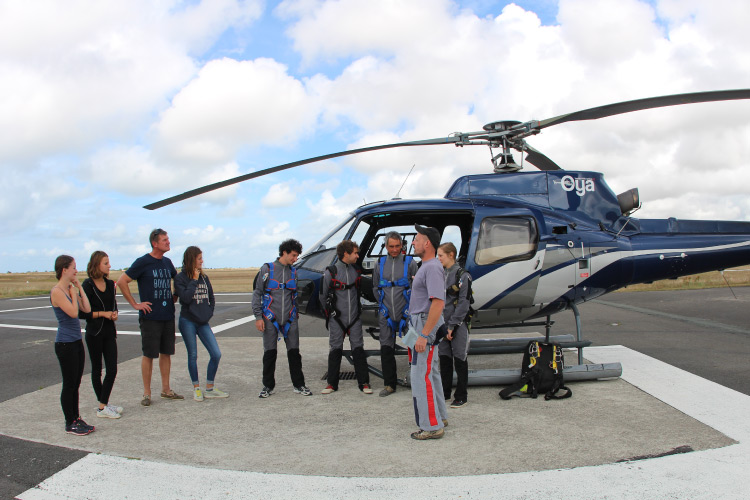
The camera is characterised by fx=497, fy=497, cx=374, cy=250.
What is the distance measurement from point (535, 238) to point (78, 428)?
5495 millimetres

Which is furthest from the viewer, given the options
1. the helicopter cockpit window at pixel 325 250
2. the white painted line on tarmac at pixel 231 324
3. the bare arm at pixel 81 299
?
the white painted line on tarmac at pixel 231 324

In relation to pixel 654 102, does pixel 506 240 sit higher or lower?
lower

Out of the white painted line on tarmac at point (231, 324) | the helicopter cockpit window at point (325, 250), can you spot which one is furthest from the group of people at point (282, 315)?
the white painted line on tarmac at point (231, 324)

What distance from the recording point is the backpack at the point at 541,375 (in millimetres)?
5562

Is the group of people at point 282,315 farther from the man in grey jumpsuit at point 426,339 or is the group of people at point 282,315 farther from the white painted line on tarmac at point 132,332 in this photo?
the white painted line on tarmac at point 132,332

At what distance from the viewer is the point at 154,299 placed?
5438mm

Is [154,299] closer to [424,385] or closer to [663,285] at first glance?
[424,385]

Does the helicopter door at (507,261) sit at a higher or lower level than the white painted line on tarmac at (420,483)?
higher

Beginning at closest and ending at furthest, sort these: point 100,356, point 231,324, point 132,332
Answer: point 100,356, point 132,332, point 231,324

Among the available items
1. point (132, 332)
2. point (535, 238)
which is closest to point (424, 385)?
point (535, 238)

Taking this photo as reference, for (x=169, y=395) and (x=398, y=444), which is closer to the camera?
(x=398, y=444)

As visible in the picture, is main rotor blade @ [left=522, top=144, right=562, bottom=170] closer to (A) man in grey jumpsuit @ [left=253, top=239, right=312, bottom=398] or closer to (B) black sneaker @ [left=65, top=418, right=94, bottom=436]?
(A) man in grey jumpsuit @ [left=253, top=239, right=312, bottom=398]

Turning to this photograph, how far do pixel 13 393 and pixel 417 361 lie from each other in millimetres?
5284

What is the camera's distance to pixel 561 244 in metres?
6.55
